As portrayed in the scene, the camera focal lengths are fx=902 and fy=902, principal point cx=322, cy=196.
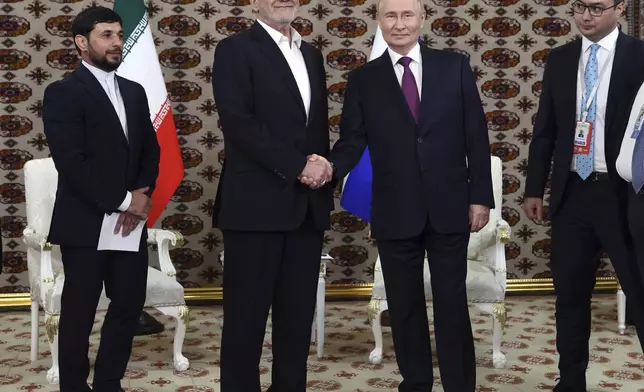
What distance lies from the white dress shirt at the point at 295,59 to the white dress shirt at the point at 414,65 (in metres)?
0.37

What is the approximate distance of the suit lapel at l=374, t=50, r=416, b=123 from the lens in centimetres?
337

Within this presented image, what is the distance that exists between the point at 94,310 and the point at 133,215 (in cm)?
43

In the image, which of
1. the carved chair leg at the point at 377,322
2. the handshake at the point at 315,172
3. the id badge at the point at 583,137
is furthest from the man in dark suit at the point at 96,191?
the id badge at the point at 583,137

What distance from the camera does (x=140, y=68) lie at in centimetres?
511

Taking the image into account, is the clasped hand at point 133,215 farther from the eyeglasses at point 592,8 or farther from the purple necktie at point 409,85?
the eyeglasses at point 592,8

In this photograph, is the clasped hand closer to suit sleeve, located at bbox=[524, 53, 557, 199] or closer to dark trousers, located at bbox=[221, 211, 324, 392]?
dark trousers, located at bbox=[221, 211, 324, 392]

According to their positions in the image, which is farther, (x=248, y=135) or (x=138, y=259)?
(x=138, y=259)

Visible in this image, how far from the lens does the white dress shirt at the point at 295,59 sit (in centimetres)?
321

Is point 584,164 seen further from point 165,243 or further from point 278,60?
point 165,243

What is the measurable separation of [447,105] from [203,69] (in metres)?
3.16

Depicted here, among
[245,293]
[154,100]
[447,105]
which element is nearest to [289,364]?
[245,293]

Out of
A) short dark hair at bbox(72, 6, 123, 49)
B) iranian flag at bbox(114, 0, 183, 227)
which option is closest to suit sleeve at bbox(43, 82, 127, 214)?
short dark hair at bbox(72, 6, 123, 49)

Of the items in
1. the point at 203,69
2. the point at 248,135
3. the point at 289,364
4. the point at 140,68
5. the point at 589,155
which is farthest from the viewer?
the point at 203,69

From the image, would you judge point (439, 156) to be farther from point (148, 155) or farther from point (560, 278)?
point (148, 155)
